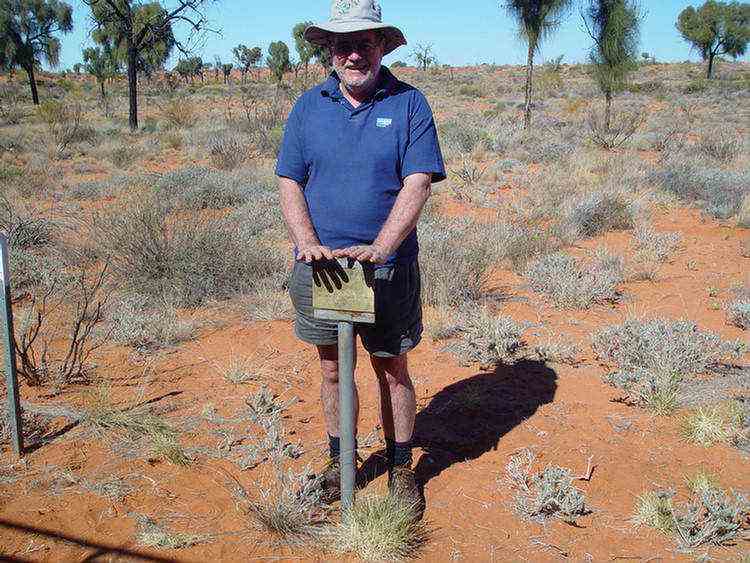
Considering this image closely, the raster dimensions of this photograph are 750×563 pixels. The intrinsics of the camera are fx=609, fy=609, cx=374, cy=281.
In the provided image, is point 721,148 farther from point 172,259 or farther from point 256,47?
point 256,47

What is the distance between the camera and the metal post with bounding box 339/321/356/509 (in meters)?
2.14

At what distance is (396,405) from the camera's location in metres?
2.54

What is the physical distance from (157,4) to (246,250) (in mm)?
18998

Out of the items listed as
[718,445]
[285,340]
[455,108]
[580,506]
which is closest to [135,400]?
[285,340]

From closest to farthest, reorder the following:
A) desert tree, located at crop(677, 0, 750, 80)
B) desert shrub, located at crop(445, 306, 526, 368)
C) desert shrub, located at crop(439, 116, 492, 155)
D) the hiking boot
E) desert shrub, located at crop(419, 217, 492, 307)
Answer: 1. the hiking boot
2. desert shrub, located at crop(445, 306, 526, 368)
3. desert shrub, located at crop(419, 217, 492, 307)
4. desert shrub, located at crop(439, 116, 492, 155)
5. desert tree, located at crop(677, 0, 750, 80)

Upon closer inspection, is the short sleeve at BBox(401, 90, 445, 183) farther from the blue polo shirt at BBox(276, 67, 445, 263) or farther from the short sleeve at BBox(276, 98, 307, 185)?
the short sleeve at BBox(276, 98, 307, 185)

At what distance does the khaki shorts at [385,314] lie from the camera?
2287mm

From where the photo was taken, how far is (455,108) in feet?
87.9

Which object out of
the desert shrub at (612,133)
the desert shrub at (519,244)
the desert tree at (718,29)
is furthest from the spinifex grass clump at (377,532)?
the desert tree at (718,29)

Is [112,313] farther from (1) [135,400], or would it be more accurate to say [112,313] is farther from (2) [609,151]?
(2) [609,151]

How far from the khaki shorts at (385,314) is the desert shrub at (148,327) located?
7.56 feet

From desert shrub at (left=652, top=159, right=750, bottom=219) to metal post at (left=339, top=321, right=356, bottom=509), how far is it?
7468 millimetres

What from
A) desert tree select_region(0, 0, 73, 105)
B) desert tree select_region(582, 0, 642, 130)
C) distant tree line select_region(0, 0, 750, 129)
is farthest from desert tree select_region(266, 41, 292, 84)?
desert tree select_region(582, 0, 642, 130)

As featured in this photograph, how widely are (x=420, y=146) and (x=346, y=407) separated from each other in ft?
3.19
